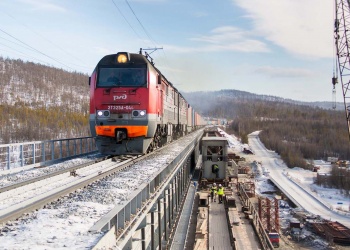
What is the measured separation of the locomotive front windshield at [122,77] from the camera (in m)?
13.9

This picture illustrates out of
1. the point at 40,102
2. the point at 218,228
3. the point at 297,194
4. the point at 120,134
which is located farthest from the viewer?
the point at 40,102

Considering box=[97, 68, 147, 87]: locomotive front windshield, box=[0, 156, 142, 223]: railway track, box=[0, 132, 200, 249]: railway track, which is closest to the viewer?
box=[0, 132, 200, 249]: railway track

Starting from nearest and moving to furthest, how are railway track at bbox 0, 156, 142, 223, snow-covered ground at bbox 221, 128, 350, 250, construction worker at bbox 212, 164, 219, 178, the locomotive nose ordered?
railway track at bbox 0, 156, 142, 223 → the locomotive nose → construction worker at bbox 212, 164, 219, 178 → snow-covered ground at bbox 221, 128, 350, 250

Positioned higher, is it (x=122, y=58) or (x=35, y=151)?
(x=122, y=58)

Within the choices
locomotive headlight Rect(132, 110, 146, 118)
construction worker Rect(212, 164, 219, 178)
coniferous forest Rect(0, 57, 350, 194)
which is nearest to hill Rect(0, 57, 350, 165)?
coniferous forest Rect(0, 57, 350, 194)

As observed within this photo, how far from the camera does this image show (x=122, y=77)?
13953mm

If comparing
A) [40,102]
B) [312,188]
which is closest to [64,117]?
[40,102]

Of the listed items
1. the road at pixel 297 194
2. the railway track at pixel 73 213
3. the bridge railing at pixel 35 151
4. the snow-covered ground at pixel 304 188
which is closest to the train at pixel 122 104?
the bridge railing at pixel 35 151

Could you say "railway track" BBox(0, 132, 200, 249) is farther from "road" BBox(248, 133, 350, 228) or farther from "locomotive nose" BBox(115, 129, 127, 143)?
"road" BBox(248, 133, 350, 228)

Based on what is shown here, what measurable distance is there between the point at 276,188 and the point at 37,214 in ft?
180

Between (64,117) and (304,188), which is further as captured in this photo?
(64,117)

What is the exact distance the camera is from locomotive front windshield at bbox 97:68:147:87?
13883mm

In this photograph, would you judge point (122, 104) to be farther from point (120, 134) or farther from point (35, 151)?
point (35, 151)

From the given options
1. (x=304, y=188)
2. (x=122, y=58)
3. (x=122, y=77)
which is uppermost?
(x=122, y=58)
